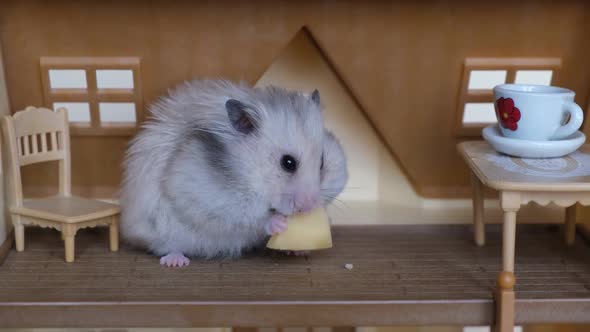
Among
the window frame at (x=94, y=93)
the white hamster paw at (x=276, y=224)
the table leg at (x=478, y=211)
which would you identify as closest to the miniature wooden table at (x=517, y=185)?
the table leg at (x=478, y=211)

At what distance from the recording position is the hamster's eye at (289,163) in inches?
48.2

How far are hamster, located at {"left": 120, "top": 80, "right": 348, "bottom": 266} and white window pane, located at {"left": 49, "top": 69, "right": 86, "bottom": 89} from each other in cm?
18

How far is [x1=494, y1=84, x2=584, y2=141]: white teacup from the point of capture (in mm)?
1229

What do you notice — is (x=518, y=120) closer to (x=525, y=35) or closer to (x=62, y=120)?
(x=525, y=35)

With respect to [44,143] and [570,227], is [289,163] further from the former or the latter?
[570,227]

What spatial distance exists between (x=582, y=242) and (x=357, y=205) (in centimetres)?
49

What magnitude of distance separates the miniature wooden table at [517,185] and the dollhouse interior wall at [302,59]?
0.22m

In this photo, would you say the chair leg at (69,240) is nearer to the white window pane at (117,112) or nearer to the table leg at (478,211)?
the white window pane at (117,112)

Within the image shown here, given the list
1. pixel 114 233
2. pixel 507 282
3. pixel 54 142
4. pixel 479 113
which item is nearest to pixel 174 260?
pixel 114 233

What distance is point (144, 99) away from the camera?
144 cm

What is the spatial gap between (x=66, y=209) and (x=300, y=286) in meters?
0.49

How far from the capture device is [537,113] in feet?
4.05

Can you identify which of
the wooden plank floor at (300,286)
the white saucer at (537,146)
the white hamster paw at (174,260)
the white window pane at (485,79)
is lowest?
the wooden plank floor at (300,286)

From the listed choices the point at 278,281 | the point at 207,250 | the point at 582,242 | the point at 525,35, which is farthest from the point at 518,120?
the point at 207,250
